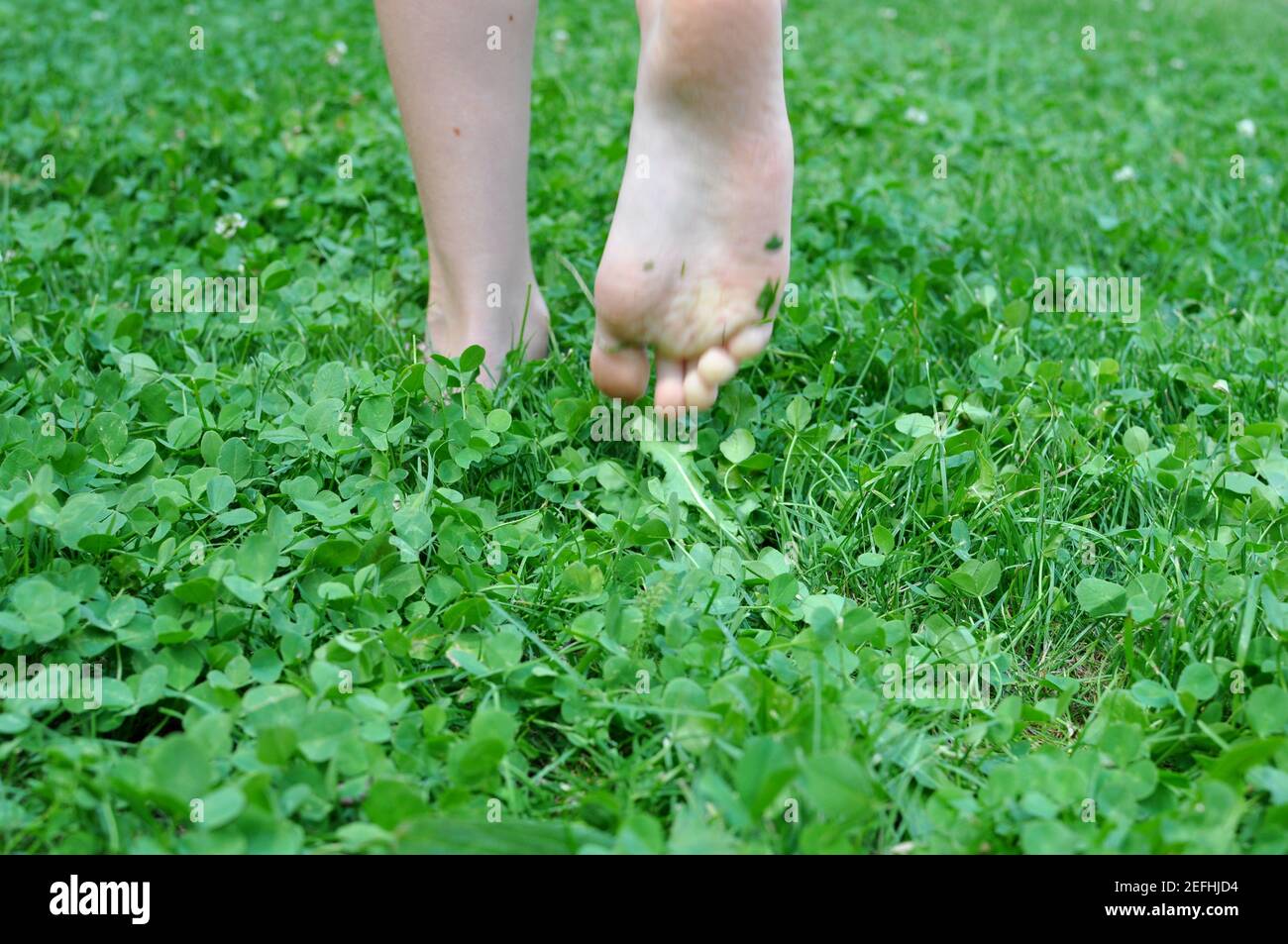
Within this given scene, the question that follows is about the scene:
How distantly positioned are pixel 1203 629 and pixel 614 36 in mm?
3289

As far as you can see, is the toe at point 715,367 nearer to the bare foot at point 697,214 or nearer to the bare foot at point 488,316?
the bare foot at point 697,214

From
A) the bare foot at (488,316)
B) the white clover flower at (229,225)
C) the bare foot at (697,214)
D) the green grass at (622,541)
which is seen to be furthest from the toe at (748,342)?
the white clover flower at (229,225)

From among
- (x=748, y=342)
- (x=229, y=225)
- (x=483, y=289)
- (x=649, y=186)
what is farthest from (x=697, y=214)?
(x=229, y=225)

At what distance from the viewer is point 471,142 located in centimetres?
157

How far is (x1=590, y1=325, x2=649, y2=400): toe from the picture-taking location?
4.62 feet

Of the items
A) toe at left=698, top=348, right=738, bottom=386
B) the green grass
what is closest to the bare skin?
toe at left=698, top=348, right=738, bottom=386

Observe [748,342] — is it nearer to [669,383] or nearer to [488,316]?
[669,383]

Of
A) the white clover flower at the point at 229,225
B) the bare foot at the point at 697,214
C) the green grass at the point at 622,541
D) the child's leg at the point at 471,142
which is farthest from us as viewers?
the white clover flower at the point at 229,225

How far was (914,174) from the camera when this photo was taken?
2664mm

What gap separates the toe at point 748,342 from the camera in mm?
1429

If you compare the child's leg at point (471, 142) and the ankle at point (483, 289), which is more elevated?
the child's leg at point (471, 142)

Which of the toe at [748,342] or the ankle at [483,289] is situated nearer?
the toe at [748,342]

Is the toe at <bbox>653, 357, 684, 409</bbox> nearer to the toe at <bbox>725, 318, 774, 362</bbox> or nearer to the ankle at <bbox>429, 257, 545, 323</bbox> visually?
the toe at <bbox>725, 318, 774, 362</bbox>

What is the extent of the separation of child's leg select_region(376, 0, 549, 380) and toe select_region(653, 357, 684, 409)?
246 millimetres
